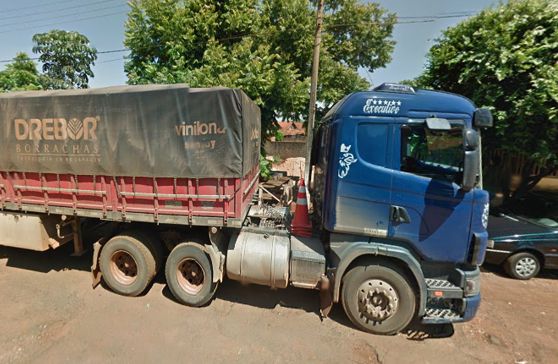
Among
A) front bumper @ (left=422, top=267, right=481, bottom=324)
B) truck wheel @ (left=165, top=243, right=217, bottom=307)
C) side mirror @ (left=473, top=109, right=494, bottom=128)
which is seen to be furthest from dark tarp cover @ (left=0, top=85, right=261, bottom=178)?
front bumper @ (left=422, top=267, right=481, bottom=324)

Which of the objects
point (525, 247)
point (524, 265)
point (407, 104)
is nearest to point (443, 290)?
point (407, 104)

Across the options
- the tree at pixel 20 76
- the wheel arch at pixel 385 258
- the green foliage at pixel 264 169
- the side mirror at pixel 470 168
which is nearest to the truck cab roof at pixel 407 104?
the side mirror at pixel 470 168

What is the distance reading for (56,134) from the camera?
3.72 meters

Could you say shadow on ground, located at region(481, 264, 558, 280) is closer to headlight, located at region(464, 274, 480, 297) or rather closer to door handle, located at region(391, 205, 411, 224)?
headlight, located at region(464, 274, 480, 297)

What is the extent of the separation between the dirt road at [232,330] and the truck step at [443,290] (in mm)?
674

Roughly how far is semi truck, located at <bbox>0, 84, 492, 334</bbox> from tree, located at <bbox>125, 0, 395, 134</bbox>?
462 cm

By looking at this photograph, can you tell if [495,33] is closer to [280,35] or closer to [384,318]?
[384,318]

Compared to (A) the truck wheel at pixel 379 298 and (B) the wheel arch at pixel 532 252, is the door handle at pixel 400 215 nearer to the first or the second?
(A) the truck wheel at pixel 379 298

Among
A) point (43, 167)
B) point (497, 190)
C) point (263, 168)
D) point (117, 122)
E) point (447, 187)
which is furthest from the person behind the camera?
point (263, 168)

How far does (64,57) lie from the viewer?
12875 mm

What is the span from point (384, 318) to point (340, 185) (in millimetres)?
1849

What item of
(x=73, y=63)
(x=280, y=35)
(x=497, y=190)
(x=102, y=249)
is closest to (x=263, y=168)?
(x=280, y=35)

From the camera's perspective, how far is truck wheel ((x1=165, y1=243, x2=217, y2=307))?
3748mm

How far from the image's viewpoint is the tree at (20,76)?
34.2 feet
